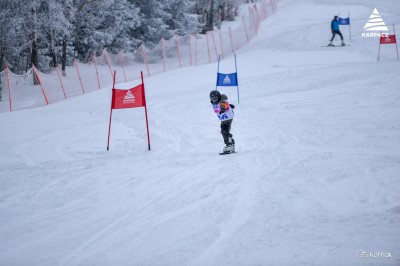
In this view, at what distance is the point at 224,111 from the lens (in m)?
9.34

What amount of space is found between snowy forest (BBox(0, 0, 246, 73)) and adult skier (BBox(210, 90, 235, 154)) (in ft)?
59.5

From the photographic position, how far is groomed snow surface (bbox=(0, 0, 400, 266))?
4.59 meters

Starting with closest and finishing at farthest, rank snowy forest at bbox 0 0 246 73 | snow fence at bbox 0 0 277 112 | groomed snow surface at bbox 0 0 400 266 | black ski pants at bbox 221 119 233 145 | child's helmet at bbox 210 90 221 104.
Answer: groomed snow surface at bbox 0 0 400 266 < child's helmet at bbox 210 90 221 104 < black ski pants at bbox 221 119 233 145 < snow fence at bbox 0 0 277 112 < snowy forest at bbox 0 0 246 73

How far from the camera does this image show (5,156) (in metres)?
10.6

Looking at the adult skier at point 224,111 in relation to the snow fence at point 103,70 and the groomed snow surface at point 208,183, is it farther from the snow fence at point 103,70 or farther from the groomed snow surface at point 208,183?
the snow fence at point 103,70

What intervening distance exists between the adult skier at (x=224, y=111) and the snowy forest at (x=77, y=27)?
1814cm

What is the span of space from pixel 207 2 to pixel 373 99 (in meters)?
33.9

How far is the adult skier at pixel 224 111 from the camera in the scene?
A: 9.31 metres

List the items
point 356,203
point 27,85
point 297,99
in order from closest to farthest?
point 356,203
point 297,99
point 27,85

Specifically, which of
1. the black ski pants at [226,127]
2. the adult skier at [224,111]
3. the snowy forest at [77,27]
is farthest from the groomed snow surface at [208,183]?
the snowy forest at [77,27]

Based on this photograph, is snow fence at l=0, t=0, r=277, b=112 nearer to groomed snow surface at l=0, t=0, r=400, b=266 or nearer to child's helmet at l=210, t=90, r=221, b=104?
groomed snow surface at l=0, t=0, r=400, b=266

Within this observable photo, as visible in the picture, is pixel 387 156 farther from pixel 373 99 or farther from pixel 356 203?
pixel 373 99

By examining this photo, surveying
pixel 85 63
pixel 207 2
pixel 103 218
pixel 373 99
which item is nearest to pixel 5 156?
pixel 103 218

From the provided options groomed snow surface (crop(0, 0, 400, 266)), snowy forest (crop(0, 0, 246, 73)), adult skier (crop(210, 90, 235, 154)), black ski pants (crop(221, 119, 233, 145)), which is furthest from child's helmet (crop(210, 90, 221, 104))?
snowy forest (crop(0, 0, 246, 73))
